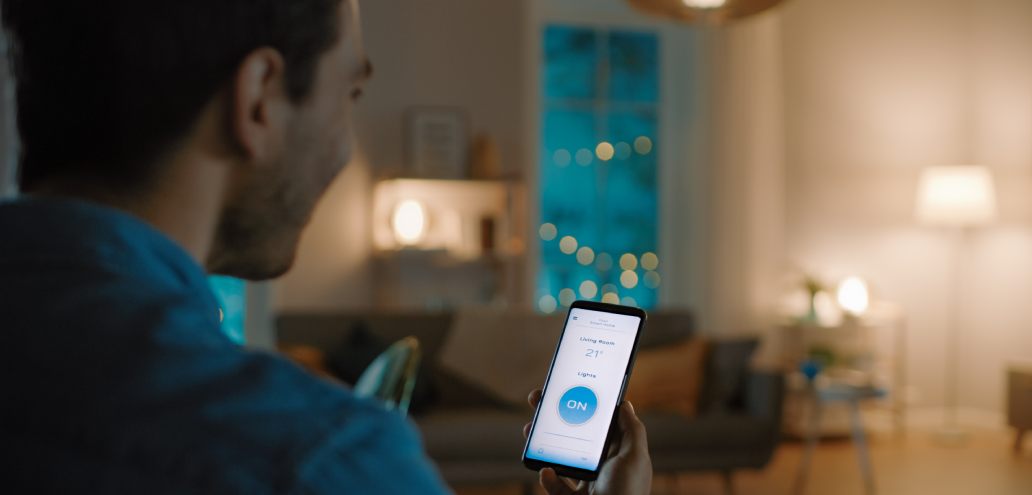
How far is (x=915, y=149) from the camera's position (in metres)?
6.39

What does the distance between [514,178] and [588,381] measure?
4834mm

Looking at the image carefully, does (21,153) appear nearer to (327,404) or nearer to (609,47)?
(327,404)

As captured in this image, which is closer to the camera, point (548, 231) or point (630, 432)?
point (630, 432)

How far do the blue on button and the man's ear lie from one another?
52cm

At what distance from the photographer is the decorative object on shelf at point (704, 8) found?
2.35 metres

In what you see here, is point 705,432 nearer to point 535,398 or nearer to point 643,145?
point 643,145

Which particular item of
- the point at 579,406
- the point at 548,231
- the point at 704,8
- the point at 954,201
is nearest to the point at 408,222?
the point at 548,231

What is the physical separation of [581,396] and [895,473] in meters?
4.55

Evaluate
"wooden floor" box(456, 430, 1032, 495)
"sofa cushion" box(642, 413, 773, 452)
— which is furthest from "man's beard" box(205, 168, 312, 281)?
"wooden floor" box(456, 430, 1032, 495)

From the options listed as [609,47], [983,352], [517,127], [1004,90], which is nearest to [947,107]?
[1004,90]

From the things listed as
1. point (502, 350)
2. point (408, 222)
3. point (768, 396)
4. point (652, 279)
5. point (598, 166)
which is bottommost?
point (768, 396)

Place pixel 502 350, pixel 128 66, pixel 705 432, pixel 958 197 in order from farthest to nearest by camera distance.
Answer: pixel 958 197, pixel 502 350, pixel 705 432, pixel 128 66

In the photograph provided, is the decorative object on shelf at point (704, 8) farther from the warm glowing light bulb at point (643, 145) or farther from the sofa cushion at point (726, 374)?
the warm glowing light bulb at point (643, 145)

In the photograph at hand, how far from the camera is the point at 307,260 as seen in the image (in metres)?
5.46
